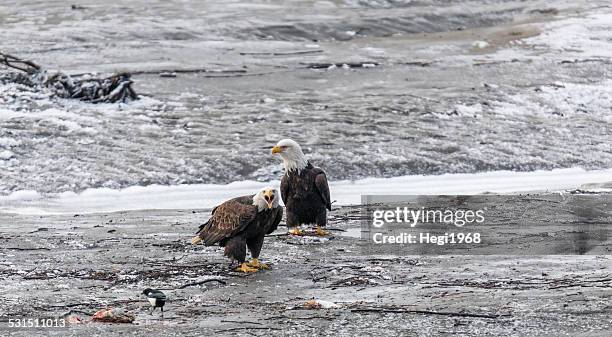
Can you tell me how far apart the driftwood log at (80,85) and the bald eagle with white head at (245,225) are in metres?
9.70

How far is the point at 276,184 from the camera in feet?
52.7

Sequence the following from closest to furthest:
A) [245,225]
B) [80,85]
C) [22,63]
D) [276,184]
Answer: [245,225]
[276,184]
[80,85]
[22,63]

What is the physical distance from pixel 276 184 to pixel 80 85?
17.4 ft

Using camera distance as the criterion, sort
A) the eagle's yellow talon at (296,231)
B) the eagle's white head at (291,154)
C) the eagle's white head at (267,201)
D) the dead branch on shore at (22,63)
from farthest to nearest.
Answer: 1. the dead branch on shore at (22,63)
2. the eagle's yellow talon at (296,231)
3. the eagle's white head at (291,154)
4. the eagle's white head at (267,201)

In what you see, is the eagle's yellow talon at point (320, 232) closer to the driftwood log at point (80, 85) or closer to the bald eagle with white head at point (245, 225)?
the bald eagle with white head at point (245, 225)

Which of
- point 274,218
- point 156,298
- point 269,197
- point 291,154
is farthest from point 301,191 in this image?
point 156,298

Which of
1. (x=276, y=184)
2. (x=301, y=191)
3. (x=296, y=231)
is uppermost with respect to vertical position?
(x=301, y=191)

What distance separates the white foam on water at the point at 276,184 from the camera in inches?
577

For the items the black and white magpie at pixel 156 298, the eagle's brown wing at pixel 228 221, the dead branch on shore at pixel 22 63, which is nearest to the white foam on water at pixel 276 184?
the eagle's brown wing at pixel 228 221

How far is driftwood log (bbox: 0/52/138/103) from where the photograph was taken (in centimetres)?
1973

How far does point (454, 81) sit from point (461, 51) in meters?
3.96

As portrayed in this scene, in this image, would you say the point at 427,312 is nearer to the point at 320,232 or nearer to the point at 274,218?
the point at 274,218

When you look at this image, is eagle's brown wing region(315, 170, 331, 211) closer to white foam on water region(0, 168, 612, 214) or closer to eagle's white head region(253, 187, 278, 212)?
eagle's white head region(253, 187, 278, 212)

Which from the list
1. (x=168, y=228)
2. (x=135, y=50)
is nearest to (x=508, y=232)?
(x=168, y=228)
